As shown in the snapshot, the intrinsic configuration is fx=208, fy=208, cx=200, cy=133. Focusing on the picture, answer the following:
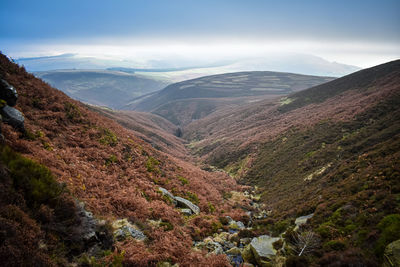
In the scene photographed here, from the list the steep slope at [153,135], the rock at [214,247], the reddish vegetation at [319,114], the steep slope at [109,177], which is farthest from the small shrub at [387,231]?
the steep slope at [153,135]

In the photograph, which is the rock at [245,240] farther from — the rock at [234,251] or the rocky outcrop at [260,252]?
the rock at [234,251]

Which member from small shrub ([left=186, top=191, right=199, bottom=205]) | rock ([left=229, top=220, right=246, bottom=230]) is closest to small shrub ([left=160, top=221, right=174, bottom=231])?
rock ([left=229, top=220, right=246, bottom=230])

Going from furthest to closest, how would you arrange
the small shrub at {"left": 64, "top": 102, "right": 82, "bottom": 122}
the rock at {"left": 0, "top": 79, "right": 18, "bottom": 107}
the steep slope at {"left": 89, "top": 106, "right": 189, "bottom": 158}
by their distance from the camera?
the steep slope at {"left": 89, "top": 106, "right": 189, "bottom": 158}
the small shrub at {"left": 64, "top": 102, "right": 82, "bottom": 122}
the rock at {"left": 0, "top": 79, "right": 18, "bottom": 107}

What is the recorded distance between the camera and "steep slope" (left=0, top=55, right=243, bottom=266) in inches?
358

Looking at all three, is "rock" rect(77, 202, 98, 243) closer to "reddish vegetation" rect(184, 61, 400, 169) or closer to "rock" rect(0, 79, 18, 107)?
"rock" rect(0, 79, 18, 107)

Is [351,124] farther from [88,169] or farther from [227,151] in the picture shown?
[88,169]

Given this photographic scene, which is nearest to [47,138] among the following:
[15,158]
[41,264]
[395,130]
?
[15,158]

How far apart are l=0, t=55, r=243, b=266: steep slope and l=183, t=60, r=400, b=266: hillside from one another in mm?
5177

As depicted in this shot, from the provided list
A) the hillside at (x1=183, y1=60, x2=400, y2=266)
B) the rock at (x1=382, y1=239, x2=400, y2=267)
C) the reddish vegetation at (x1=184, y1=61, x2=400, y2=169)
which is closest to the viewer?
the rock at (x1=382, y1=239, x2=400, y2=267)

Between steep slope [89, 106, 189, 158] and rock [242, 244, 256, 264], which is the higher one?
rock [242, 244, 256, 264]

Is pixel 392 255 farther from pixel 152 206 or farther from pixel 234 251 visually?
pixel 152 206

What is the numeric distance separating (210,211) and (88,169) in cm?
1024

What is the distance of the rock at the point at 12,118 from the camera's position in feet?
34.0

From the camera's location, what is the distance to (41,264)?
18.1 ft
